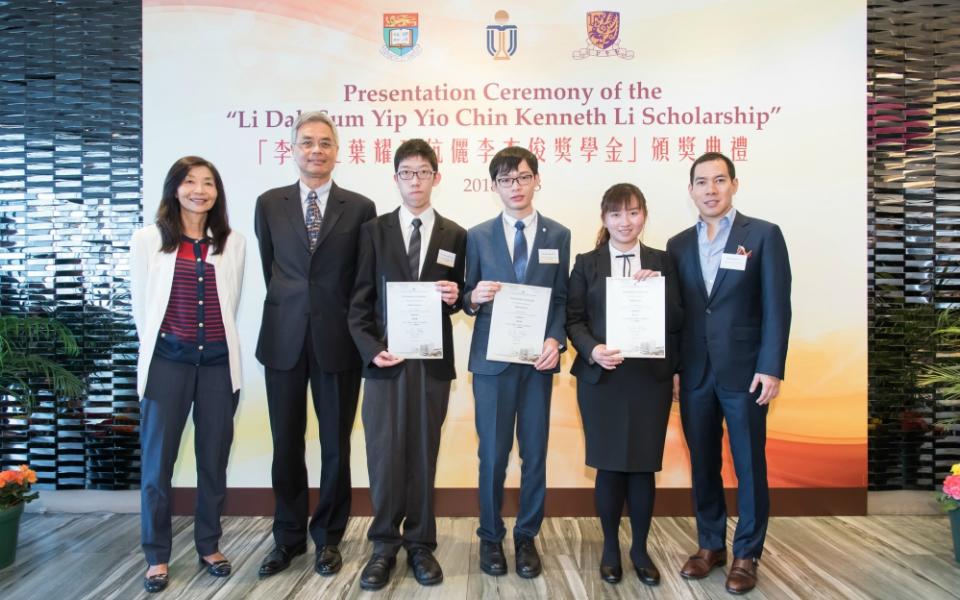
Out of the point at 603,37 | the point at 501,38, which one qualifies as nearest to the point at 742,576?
the point at 603,37

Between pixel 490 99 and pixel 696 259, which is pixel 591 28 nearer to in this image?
pixel 490 99

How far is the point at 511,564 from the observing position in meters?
2.76

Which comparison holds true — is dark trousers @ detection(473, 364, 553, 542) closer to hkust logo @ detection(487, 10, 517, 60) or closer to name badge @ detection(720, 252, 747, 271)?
name badge @ detection(720, 252, 747, 271)

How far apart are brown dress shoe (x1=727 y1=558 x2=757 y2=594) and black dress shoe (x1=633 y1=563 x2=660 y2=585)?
0.99 feet

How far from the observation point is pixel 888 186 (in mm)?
3553

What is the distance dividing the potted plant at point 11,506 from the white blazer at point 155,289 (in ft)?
3.34

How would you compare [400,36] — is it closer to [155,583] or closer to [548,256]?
[548,256]

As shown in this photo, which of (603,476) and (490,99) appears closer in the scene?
(603,476)

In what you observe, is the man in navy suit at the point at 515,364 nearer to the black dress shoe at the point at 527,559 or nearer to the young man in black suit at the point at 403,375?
the black dress shoe at the point at 527,559

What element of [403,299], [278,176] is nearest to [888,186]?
[403,299]

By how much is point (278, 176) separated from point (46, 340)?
1.73 m

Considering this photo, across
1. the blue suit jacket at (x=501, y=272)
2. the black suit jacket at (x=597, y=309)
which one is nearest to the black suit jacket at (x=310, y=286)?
the blue suit jacket at (x=501, y=272)

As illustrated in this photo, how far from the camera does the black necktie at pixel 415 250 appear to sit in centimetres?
261

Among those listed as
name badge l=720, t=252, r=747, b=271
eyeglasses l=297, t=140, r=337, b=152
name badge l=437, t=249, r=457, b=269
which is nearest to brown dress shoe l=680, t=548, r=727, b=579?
name badge l=720, t=252, r=747, b=271
